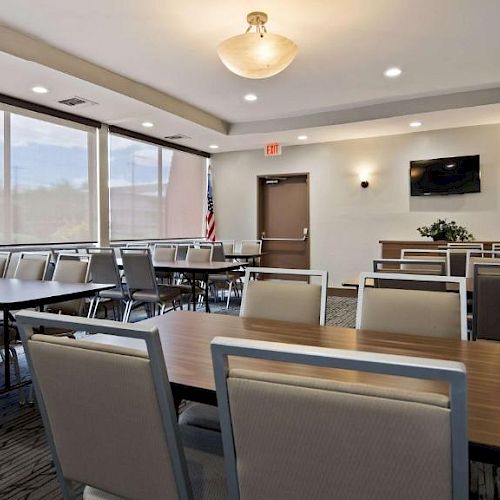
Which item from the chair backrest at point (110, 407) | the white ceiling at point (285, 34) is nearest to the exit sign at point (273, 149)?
the white ceiling at point (285, 34)

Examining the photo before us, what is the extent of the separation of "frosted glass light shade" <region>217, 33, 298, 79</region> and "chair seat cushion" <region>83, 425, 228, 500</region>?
107 inches

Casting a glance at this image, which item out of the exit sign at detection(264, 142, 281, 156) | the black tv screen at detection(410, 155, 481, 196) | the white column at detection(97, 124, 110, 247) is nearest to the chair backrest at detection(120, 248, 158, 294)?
the white column at detection(97, 124, 110, 247)

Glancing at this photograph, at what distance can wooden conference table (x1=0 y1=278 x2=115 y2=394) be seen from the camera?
225 centimetres

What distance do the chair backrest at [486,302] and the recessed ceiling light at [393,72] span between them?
3.02 meters

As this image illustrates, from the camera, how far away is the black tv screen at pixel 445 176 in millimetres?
6594

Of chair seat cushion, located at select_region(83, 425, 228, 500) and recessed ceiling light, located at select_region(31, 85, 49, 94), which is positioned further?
recessed ceiling light, located at select_region(31, 85, 49, 94)

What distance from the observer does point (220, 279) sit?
19.1 ft

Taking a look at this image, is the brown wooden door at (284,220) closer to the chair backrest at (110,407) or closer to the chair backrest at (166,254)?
the chair backrest at (166,254)

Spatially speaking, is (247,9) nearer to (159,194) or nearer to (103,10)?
(103,10)

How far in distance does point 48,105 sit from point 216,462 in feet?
17.8

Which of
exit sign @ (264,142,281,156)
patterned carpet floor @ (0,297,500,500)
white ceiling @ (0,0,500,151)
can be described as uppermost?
white ceiling @ (0,0,500,151)

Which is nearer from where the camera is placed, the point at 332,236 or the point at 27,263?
the point at 27,263

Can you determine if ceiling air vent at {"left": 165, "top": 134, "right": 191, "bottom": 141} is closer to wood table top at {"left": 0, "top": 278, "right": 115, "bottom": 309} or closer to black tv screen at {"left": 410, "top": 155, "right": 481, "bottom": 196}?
black tv screen at {"left": 410, "top": 155, "right": 481, "bottom": 196}

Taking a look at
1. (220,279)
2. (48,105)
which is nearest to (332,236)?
(220,279)
